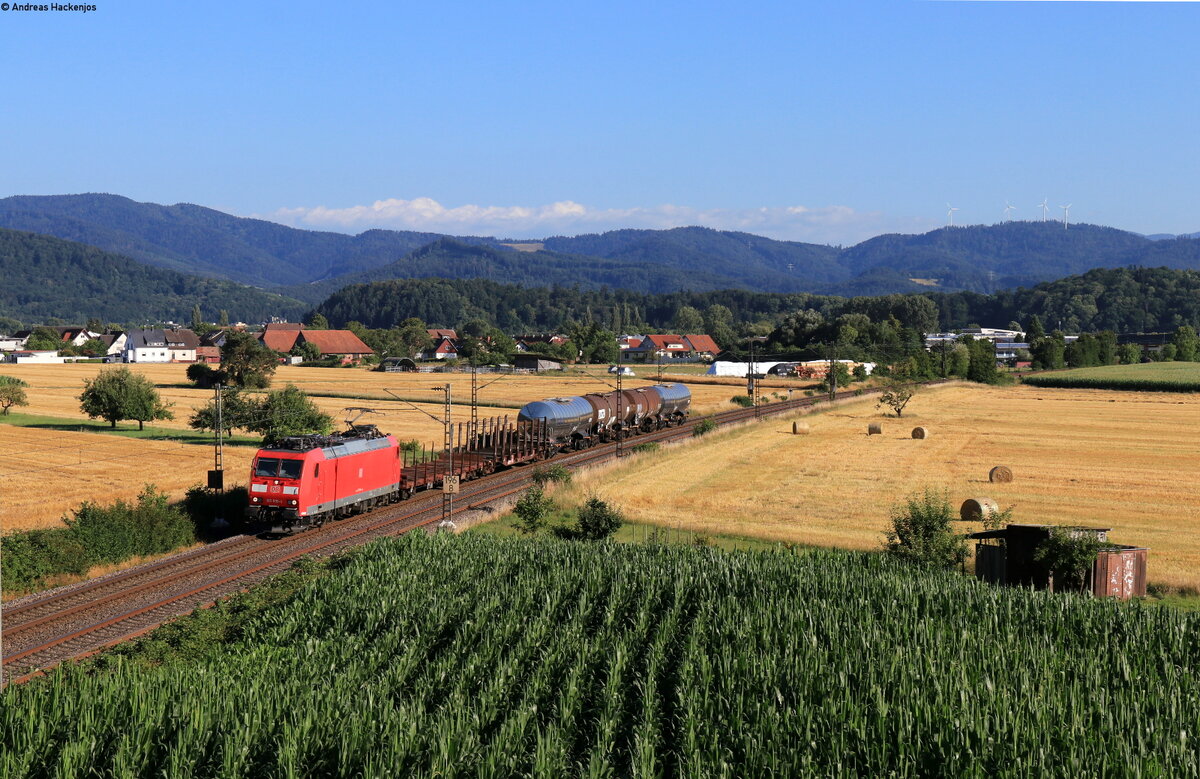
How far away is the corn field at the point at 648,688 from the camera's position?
15.6 meters

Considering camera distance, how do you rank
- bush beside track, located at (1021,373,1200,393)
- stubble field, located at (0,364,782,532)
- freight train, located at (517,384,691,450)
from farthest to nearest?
1. bush beside track, located at (1021,373,1200,393)
2. freight train, located at (517,384,691,450)
3. stubble field, located at (0,364,782,532)

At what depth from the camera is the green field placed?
462ft

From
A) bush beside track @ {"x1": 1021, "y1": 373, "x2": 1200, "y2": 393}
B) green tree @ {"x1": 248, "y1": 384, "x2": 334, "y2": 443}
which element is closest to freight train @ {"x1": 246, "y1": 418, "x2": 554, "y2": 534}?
green tree @ {"x1": 248, "y1": 384, "x2": 334, "y2": 443}

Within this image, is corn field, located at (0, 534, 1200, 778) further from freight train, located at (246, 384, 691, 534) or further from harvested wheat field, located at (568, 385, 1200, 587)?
harvested wheat field, located at (568, 385, 1200, 587)

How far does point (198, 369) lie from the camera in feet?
434

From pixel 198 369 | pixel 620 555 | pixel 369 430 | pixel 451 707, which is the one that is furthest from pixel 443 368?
pixel 451 707

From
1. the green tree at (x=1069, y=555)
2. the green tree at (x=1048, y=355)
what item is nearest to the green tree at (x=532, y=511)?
the green tree at (x=1069, y=555)

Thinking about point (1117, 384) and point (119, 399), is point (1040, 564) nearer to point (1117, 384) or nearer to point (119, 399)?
point (119, 399)

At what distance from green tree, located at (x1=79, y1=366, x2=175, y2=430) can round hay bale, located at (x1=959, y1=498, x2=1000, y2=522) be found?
6011 centimetres

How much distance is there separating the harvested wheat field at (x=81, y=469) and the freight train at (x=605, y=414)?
742 inches

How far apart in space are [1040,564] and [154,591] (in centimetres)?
2802

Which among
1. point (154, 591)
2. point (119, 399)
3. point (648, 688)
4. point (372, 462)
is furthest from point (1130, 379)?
point (648, 688)

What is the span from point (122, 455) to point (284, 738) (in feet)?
186

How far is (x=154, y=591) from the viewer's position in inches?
1287
